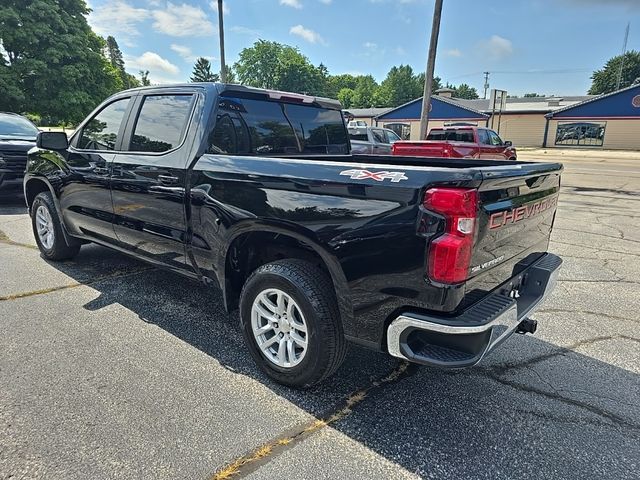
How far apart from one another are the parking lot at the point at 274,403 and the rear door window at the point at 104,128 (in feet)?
4.94

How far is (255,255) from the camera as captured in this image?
3264mm

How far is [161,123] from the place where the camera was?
12.0 ft

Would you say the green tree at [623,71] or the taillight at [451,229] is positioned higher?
the green tree at [623,71]

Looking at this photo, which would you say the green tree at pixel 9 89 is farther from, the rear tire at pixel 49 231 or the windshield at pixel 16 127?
the rear tire at pixel 49 231

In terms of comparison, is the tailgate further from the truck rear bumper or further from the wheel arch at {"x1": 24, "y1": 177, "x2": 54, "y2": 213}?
the wheel arch at {"x1": 24, "y1": 177, "x2": 54, "y2": 213}

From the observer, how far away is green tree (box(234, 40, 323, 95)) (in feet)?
277

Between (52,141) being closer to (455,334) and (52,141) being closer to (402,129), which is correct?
(455,334)

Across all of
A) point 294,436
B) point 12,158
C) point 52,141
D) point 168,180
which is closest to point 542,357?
point 294,436

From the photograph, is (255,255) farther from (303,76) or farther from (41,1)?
(303,76)

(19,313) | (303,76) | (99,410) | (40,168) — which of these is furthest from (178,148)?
(303,76)

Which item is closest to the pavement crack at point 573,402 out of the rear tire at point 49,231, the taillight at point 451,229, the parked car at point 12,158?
the taillight at point 451,229

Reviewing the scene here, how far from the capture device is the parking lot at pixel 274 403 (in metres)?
2.24

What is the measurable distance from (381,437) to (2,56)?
3138 cm

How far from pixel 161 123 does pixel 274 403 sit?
2.44m
